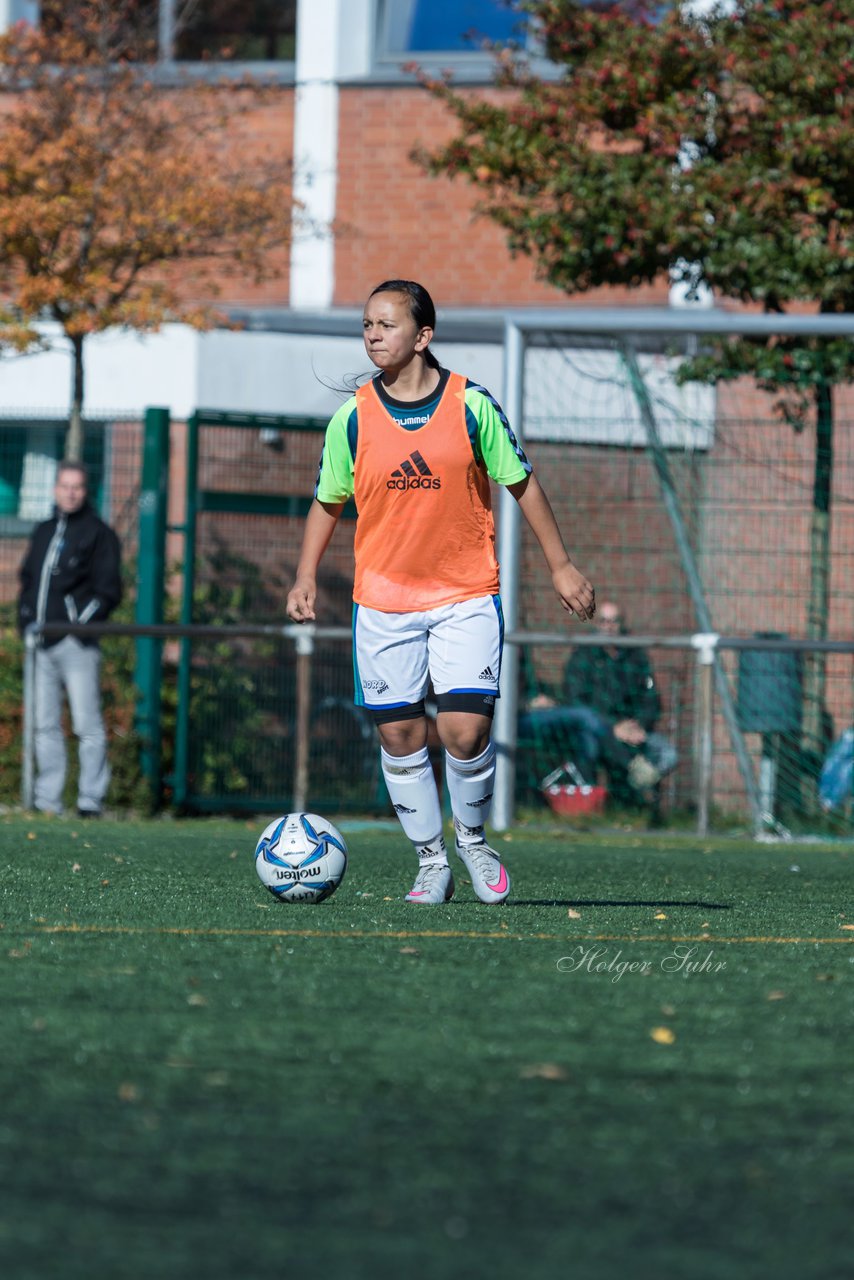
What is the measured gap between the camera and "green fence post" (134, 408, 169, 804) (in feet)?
42.7

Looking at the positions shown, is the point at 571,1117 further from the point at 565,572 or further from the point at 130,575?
the point at 130,575

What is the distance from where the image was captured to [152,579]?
13109 mm

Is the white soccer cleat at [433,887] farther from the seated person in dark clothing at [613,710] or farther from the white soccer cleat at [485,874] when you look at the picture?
the seated person in dark clothing at [613,710]

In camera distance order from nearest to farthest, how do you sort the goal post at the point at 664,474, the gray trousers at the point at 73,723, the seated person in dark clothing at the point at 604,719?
the goal post at the point at 664,474
the gray trousers at the point at 73,723
the seated person in dark clothing at the point at 604,719

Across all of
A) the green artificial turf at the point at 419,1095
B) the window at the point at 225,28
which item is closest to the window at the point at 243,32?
the window at the point at 225,28

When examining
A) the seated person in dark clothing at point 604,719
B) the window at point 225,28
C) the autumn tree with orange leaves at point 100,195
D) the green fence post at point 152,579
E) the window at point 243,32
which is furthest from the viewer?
the window at point 243,32

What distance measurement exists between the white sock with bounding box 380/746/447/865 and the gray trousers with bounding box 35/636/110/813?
580cm

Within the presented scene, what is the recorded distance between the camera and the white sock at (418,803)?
6520mm

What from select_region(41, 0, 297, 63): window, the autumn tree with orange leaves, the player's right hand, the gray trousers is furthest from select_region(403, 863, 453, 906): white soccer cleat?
select_region(41, 0, 297, 63): window

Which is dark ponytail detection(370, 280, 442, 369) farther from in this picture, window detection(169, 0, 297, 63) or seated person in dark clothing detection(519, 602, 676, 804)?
window detection(169, 0, 297, 63)

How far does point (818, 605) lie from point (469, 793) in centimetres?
611

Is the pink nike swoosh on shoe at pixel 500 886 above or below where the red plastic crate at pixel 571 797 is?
above

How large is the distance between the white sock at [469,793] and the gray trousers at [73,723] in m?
5.93

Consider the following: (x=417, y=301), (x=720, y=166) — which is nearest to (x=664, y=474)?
(x=720, y=166)
